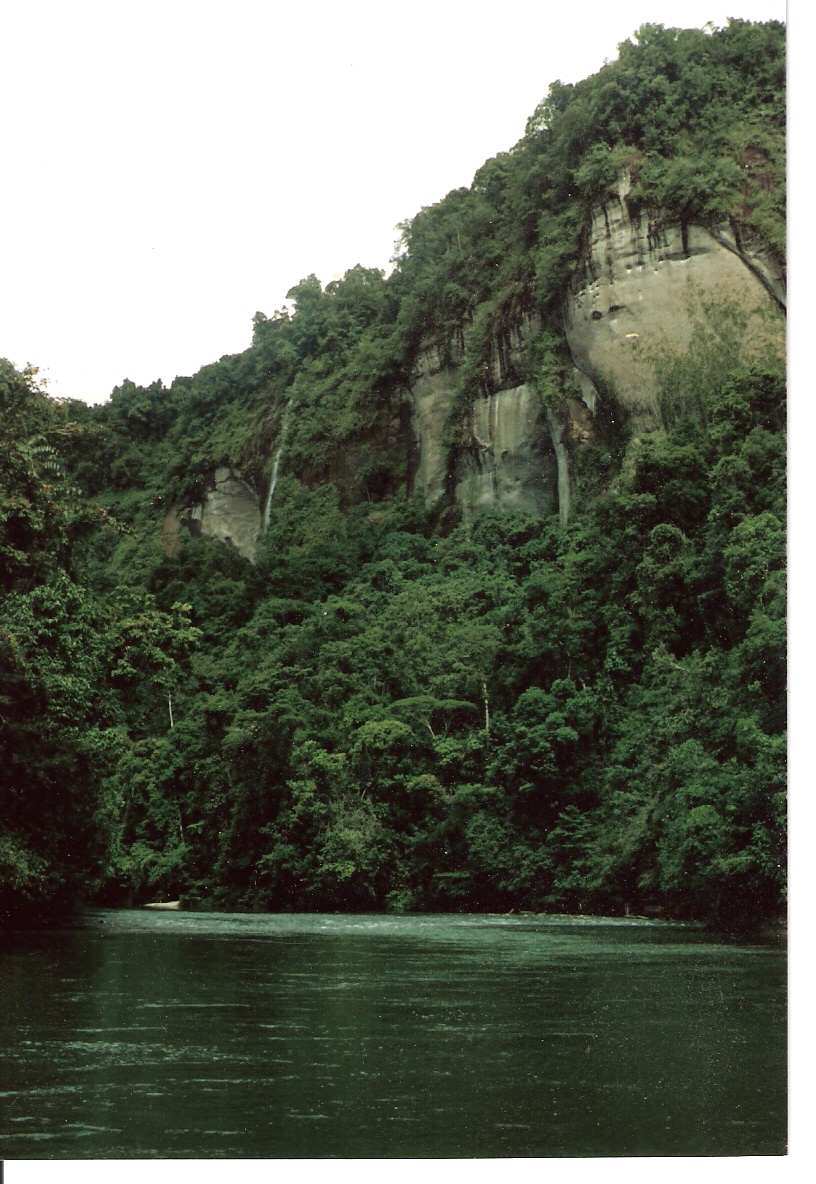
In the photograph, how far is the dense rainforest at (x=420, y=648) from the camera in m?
13.5

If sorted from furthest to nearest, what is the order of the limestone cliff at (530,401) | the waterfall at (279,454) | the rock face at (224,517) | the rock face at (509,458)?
1. the rock face at (509,458)
2. the waterfall at (279,454)
3. the limestone cliff at (530,401)
4. the rock face at (224,517)

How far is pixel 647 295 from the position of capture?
2080 cm

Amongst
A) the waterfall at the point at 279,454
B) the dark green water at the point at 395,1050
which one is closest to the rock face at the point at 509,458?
the waterfall at the point at 279,454

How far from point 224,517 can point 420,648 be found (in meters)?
3.02

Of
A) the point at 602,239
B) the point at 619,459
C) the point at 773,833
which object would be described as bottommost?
the point at 773,833

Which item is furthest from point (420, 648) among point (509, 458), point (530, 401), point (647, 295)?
point (530, 401)

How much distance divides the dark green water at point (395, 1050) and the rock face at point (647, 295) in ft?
20.6

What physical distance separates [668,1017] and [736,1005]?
0.41 metres

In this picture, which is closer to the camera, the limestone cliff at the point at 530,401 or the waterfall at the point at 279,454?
the limestone cliff at the point at 530,401

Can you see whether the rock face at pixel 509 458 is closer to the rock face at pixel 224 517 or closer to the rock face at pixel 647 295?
the rock face at pixel 647 295

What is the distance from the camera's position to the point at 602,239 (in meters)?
24.5

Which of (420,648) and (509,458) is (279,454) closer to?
(509,458)

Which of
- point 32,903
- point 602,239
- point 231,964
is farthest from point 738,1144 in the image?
point 602,239

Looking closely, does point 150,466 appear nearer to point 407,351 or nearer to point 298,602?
point 298,602
